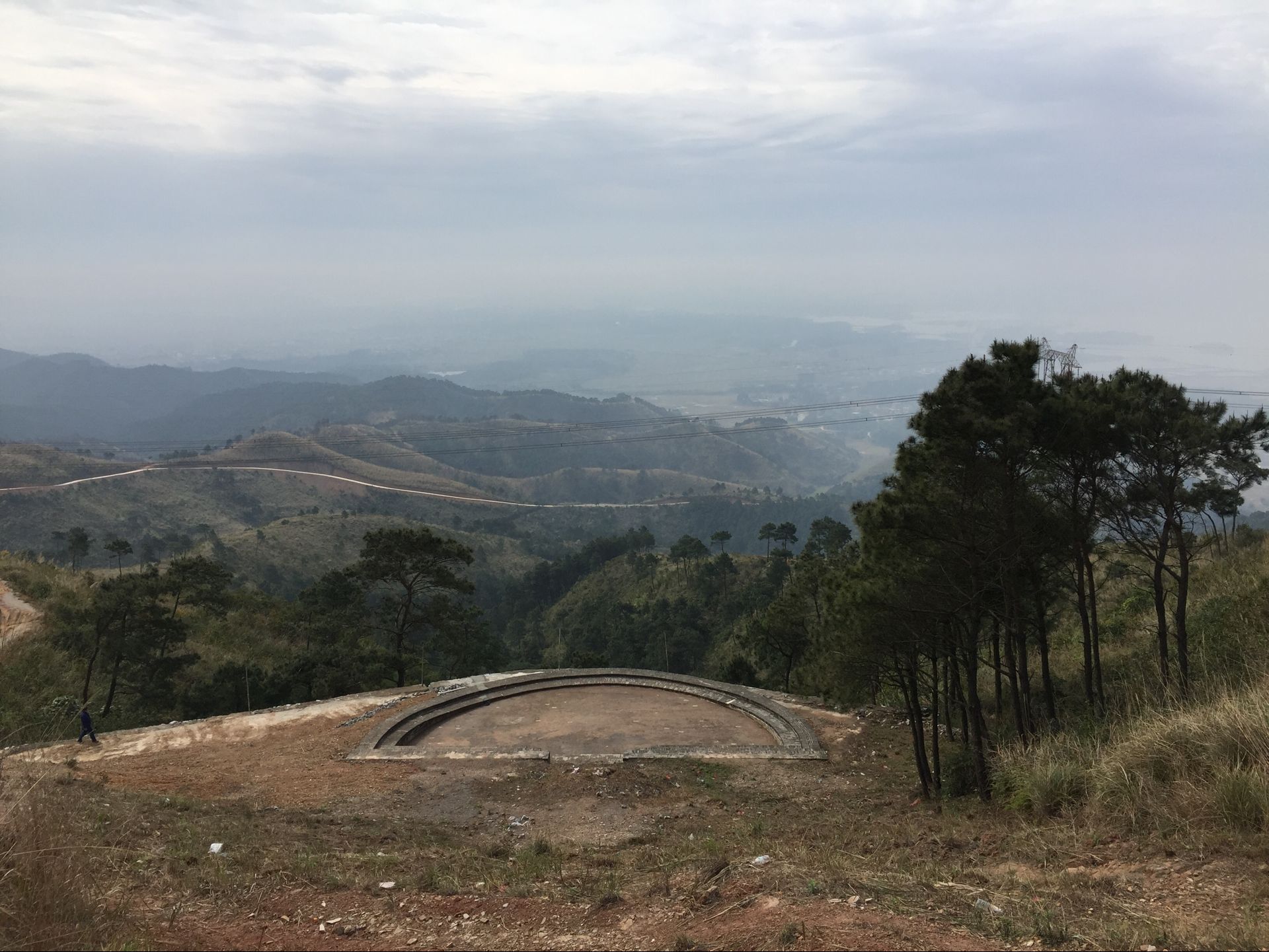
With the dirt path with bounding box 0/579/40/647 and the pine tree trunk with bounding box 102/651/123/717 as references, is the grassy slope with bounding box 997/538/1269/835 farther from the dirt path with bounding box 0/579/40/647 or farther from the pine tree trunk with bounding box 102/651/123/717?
the dirt path with bounding box 0/579/40/647

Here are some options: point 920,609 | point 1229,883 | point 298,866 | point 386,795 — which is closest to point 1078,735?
point 920,609

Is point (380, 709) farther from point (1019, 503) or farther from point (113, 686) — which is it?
point (1019, 503)

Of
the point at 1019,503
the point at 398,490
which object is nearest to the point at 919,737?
the point at 1019,503

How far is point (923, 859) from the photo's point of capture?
6863 millimetres

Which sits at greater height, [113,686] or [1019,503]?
[1019,503]

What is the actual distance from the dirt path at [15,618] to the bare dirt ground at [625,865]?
13.1m

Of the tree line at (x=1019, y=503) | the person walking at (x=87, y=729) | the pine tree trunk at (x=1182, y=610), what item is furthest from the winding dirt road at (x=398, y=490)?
the pine tree trunk at (x=1182, y=610)

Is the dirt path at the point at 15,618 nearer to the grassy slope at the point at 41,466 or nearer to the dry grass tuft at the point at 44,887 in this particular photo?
the dry grass tuft at the point at 44,887

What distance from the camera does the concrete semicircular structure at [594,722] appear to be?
14.5 metres

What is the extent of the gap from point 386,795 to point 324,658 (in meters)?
11.9

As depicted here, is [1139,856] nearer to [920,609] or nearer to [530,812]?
[920,609]

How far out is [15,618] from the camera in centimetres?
2389

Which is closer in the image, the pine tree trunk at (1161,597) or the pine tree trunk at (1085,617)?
the pine tree trunk at (1161,597)

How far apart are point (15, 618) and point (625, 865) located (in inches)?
990
